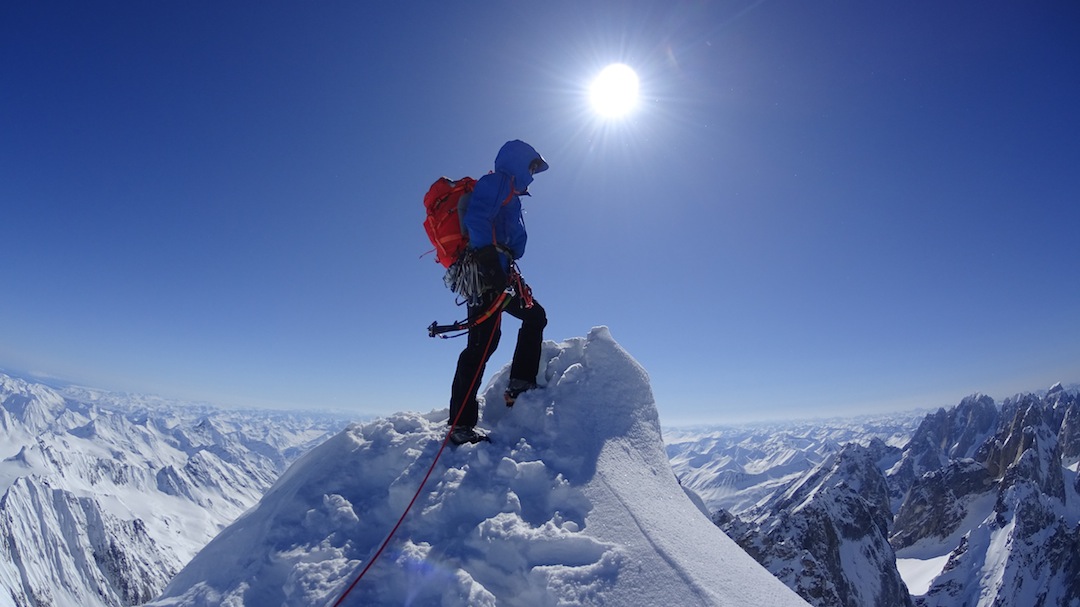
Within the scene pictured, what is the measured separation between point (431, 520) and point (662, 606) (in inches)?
84.5

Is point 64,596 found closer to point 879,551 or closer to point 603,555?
point 879,551

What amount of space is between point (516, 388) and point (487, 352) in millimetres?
723

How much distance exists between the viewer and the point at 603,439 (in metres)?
5.81

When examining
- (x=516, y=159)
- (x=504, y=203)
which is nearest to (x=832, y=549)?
(x=504, y=203)

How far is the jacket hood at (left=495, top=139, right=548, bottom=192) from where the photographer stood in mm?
6641

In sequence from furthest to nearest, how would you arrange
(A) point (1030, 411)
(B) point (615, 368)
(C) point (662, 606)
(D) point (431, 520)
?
(A) point (1030, 411)
(B) point (615, 368)
(D) point (431, 520)
(C) point (662, 606)

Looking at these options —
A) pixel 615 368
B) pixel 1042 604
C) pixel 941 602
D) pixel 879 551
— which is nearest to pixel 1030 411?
pixel 1042 604

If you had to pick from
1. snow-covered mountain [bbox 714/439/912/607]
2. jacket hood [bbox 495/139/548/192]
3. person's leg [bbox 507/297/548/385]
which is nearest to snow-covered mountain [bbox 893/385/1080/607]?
snow-covered mountain [bbox 714/439/912/607]

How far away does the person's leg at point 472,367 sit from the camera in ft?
20.4

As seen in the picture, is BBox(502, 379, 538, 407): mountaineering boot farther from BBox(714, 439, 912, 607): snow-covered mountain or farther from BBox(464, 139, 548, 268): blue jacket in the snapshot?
BBox(714, 439, 912, 607): snow-covered mountain

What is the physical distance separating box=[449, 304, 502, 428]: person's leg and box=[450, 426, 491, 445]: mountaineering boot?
10 cm

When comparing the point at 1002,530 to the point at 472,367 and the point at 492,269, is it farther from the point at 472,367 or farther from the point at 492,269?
the point at 492,269

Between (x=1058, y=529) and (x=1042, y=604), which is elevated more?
(x=1058, y=529)

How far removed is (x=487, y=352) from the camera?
6.72 meters
